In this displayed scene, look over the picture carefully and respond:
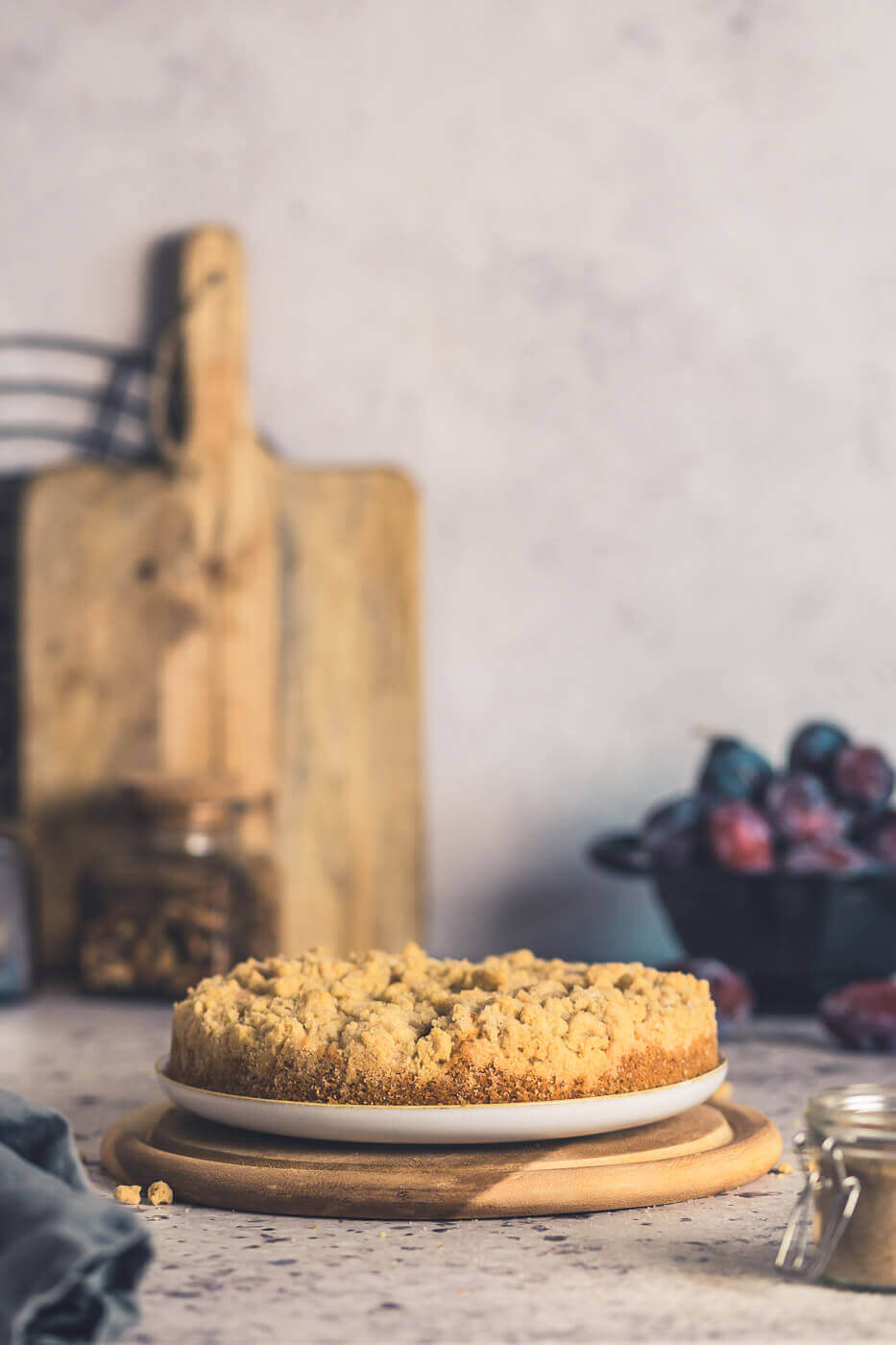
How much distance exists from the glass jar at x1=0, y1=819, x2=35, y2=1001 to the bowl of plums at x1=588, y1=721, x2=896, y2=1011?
1.90 feet

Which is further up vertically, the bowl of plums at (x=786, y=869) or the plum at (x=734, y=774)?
the plum at (x=734, y=774)

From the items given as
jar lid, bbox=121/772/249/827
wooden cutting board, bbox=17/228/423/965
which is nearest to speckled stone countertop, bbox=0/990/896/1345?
jar lid, bbox=121/772/249/827

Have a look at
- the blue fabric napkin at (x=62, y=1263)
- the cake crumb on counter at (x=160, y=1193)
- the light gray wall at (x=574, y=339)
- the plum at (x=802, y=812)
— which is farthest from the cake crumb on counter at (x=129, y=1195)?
the light gray wall at (x=574, y=339)

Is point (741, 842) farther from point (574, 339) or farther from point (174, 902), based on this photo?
point (574, 339)

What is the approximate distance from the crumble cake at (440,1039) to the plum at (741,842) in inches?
17.9

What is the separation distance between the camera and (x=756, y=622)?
166 centimetres

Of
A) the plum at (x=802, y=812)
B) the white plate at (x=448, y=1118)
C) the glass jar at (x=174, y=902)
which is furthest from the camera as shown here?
the glass jar at (x=174, y=902)

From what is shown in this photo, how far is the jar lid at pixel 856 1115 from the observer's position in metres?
0.64

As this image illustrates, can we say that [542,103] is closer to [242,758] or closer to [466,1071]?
[242,758]

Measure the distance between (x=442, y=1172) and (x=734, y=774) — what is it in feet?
2.31

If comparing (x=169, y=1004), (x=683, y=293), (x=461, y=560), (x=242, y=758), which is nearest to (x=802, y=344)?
(x=683, y=293)

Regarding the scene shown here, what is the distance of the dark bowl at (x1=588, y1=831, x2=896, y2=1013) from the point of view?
4.27ft

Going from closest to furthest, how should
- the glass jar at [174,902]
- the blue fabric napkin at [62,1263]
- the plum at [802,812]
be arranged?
the blue fabric napkin at [62,1263] → the plum at [802,812] → the glass jar at [174,902]

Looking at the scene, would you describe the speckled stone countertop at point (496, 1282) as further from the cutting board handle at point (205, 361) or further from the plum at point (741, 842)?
the cutting board handle at point (205, 361)
